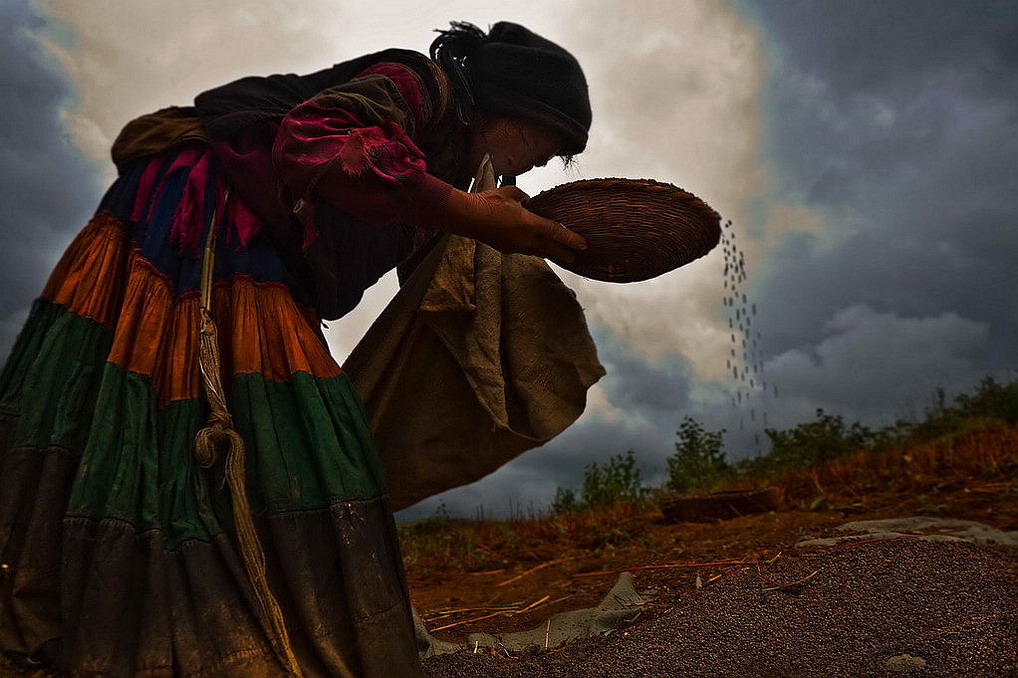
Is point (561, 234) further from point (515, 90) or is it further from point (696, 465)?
point (696, 465)

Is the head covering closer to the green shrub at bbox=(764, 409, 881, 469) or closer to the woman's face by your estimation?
the woman's face

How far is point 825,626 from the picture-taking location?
2.62m

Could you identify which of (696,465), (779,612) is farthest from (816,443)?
(779,612)

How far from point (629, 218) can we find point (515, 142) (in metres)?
0.45

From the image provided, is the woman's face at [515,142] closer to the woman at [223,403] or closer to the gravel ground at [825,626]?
the woman at [223,403]

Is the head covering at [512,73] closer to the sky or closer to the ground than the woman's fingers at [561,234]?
closer to the sky

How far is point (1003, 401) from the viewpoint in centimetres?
1041

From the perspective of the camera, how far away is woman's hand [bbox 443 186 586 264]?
179 centimetres

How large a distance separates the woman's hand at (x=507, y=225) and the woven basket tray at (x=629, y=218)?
0.04 m

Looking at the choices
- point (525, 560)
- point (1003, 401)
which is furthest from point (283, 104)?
point (1003, 401)

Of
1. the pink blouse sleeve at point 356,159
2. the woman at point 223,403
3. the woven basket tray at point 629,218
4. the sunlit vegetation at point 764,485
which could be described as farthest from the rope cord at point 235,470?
the sunlit vegetation at point 764,485

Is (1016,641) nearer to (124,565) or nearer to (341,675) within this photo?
(341,675)

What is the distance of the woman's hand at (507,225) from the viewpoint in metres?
1.79

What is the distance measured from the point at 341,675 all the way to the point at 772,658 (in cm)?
142
